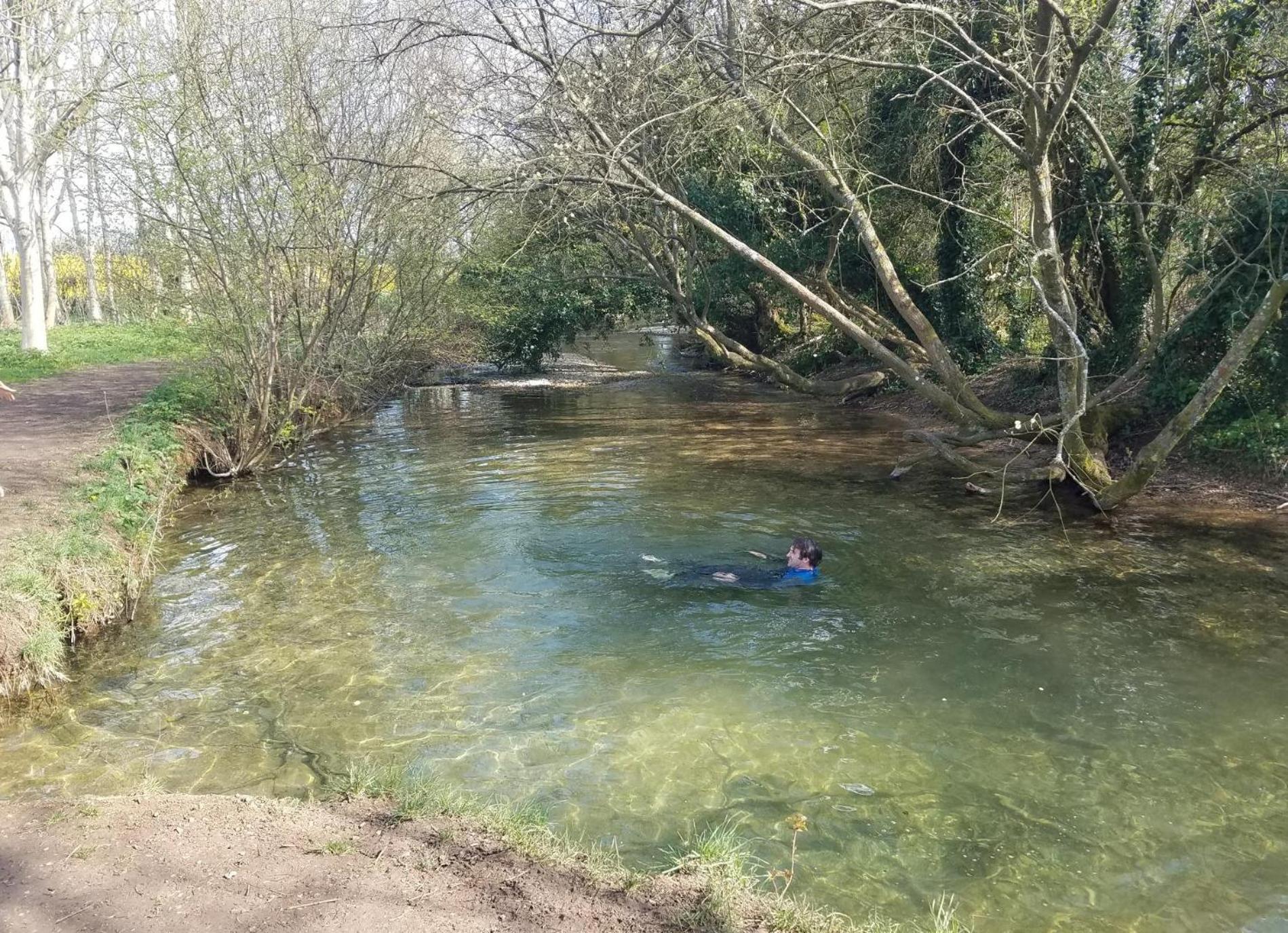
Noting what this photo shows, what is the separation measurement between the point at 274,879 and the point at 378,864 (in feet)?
1.39

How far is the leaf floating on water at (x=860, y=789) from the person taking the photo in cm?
510

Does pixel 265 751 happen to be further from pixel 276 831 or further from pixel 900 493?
pixel 900 493

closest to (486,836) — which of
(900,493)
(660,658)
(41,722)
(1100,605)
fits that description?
(660,658)

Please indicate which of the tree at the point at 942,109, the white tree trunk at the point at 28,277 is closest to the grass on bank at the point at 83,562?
the tree at the point at 942,109

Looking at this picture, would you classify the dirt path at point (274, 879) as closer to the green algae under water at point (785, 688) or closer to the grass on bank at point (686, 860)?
the grass on bank at point (686, 860)

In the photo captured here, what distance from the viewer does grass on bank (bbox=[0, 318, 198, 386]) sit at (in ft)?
45.2

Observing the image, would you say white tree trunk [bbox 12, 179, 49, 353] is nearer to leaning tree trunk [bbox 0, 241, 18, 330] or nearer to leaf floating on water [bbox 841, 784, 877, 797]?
leaning tree trunk [bbox 0, 241, 18, 330]

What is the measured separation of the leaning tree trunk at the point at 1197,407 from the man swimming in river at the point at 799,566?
13.9 feet

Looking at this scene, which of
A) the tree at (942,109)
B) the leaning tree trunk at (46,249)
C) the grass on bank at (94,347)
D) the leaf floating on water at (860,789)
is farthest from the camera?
the leaning tree trunk at (46,249)

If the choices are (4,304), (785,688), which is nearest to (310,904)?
(785,688)

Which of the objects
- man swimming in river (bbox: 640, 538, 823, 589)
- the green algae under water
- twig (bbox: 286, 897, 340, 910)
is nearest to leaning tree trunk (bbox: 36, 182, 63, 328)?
the green algae under water

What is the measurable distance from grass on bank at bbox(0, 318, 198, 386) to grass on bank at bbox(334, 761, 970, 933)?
34.1 feet

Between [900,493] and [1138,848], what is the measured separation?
782cm

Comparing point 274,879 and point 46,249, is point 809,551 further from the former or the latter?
point 46,249
